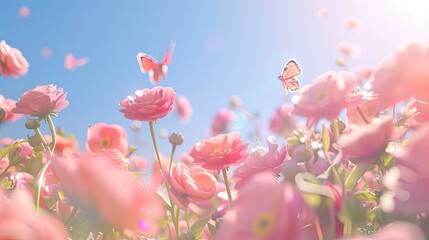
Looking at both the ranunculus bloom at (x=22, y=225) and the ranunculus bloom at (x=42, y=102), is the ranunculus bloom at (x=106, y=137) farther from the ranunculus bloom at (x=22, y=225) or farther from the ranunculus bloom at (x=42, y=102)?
the ranunculus bloom at (x=22, y=225)

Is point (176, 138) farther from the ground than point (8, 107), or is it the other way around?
point (8, 107)

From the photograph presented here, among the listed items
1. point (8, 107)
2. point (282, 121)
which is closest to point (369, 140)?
point (8, 107)

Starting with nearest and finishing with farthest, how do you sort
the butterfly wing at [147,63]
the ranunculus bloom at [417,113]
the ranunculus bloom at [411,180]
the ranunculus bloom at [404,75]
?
the ranunculus bloom at [411,180], the ranunculus bloom at [404,75], the ranunculus bloom at [417,113], the butterfly wing at [147,63]

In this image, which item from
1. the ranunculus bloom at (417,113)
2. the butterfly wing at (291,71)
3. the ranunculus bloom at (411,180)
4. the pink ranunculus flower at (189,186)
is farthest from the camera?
the butterfly wing at (291,71)

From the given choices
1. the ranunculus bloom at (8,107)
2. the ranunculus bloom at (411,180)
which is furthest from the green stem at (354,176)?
the ranunculus bloom at (8,107)

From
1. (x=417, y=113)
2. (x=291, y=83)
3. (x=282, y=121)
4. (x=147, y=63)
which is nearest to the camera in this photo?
(x=417, y=113)

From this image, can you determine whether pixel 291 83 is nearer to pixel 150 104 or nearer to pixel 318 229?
pixel 150 104

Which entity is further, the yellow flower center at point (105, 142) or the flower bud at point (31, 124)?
the yellow flower center at point (105, 142)

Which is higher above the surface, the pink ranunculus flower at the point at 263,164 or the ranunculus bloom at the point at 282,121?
the pink ranunculus flower at the point at 263,164

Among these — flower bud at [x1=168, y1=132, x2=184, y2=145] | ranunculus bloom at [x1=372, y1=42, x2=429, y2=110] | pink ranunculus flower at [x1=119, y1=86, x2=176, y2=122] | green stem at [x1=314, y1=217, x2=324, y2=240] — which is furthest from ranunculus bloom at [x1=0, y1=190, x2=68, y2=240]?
flower bud at [x1=168, y1=132, x2=184, y2=145]
